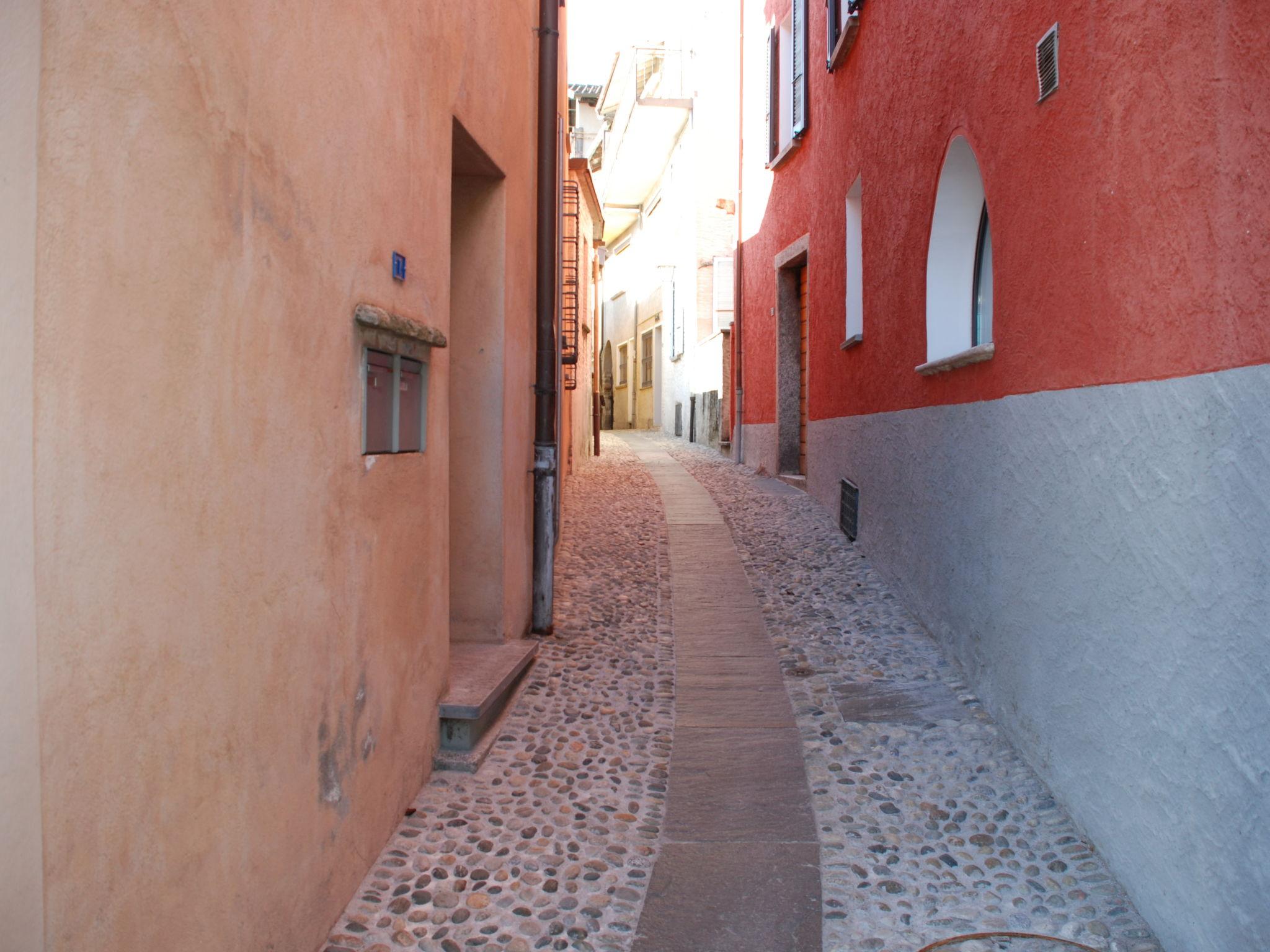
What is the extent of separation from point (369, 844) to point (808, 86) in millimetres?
9007

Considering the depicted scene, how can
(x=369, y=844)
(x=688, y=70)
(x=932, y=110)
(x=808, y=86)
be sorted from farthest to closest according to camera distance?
(x=688, y=70)
(x=808, y=86)
(x=932, y=110)
(x=369, y=844)

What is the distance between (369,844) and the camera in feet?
10.7

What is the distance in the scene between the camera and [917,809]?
3746 millimetres

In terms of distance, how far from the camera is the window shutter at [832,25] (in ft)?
28.3

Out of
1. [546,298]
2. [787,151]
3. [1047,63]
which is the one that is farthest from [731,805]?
[787,151]

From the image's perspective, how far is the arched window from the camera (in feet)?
18.4

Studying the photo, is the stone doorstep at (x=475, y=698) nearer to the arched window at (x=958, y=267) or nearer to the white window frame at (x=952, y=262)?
the white window frame at (x=952, y=262)

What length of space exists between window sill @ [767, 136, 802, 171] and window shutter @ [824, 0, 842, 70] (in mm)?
1444

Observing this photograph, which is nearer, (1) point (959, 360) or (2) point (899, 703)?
(2) point (899, 703)

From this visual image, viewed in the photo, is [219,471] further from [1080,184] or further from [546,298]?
[546,298]

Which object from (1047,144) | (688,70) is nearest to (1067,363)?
(1047,144)

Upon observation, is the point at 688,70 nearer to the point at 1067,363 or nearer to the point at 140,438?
the point at 1067,363

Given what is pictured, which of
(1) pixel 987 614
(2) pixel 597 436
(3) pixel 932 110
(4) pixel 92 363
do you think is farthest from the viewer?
(2) pixel 597 436

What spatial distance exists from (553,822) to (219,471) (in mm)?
2094
